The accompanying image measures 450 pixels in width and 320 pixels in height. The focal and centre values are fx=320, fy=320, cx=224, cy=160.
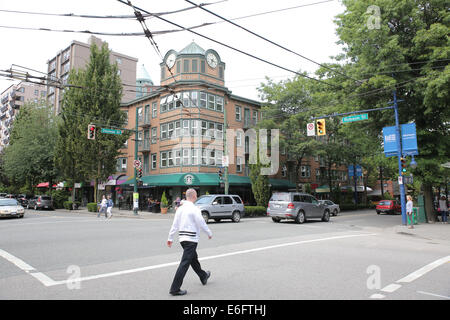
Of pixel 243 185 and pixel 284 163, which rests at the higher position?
pixel 284 163

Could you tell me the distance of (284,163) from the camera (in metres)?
41.4

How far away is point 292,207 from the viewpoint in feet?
62.4

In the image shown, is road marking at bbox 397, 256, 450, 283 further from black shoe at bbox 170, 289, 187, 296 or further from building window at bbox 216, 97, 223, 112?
building window at bbox 216, 97, 223, 112

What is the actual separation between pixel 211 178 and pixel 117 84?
13909mm

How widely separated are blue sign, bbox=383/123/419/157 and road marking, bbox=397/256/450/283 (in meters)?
9.96

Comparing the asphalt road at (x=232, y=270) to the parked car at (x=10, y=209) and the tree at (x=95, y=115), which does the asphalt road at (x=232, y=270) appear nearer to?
the parked car at (x=10, y=209)

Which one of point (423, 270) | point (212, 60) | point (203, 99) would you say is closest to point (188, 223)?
point (423, 270)

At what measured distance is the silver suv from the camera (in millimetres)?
19087

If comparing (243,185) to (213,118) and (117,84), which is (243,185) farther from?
(117,84)

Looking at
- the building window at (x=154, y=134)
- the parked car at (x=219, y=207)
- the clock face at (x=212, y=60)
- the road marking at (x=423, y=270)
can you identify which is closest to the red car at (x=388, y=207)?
the parked car at (x=219, y=207)

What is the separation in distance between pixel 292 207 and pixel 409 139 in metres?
7.34

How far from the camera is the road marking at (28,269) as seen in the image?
591cm

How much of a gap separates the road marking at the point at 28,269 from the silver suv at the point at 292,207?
14152mm

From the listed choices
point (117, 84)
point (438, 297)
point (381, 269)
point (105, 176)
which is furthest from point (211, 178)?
point (438, 297)
